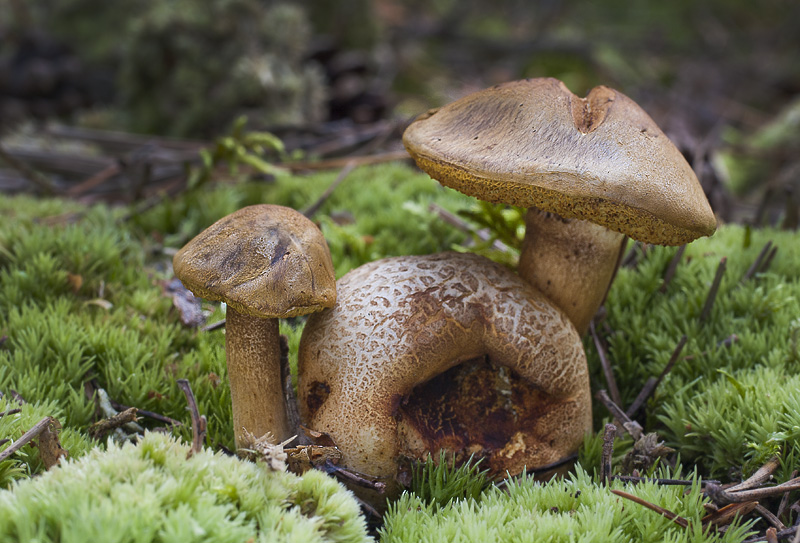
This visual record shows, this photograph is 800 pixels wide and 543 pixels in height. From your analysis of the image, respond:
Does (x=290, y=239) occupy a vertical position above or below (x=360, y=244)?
above

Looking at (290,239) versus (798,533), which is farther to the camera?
(290,239)

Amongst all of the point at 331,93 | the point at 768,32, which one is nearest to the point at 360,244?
the point at 331,93

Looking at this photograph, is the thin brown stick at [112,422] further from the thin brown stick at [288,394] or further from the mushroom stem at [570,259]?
the mushroom stem at [570,259]

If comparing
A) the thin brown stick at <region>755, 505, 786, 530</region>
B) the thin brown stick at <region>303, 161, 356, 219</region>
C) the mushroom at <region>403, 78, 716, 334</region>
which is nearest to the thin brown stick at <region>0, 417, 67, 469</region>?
the mushroom at <region>403, 78, 716, 334</region>

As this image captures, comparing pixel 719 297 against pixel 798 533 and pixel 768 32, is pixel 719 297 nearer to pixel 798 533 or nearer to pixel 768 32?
pixel 798 533

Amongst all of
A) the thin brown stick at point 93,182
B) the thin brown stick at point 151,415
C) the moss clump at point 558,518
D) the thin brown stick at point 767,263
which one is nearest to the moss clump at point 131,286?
the thin brown stick at point 151,415

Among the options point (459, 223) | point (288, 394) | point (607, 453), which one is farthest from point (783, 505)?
point (459, 223)

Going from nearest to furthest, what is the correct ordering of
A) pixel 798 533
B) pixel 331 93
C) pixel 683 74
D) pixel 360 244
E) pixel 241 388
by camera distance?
pixel 798 533 < pixel 241 388 < pixel 360 244 < pixel 331 93 < pixel 683 74

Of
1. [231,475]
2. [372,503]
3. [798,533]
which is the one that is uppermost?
[231,475]
